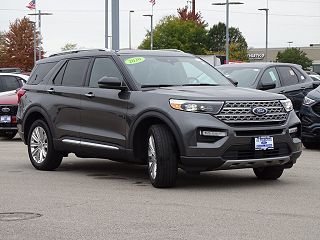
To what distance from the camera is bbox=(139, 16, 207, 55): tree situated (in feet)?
243

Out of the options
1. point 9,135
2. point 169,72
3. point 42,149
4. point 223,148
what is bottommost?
point 9,135

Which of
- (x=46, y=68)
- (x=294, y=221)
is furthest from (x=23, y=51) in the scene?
(x=294, y=221)

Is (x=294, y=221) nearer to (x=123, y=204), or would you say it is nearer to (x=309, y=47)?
(x=123, y=204)

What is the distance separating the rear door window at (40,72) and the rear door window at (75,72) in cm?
52

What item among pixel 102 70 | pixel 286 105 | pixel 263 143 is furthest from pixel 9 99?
pixel 263 143

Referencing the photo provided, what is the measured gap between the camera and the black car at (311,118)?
13.2m

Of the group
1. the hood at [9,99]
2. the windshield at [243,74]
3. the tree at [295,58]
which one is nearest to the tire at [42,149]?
the windshield at [243,74]

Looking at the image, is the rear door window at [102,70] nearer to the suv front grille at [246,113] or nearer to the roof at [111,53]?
the roof at [111,53]

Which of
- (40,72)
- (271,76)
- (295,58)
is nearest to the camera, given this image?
(40,72)

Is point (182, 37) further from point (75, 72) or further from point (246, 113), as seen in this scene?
point (246, 113)

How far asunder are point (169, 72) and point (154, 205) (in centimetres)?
253

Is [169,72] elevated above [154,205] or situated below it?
above

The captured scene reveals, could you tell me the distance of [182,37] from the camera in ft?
243

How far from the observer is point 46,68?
1129 cm
